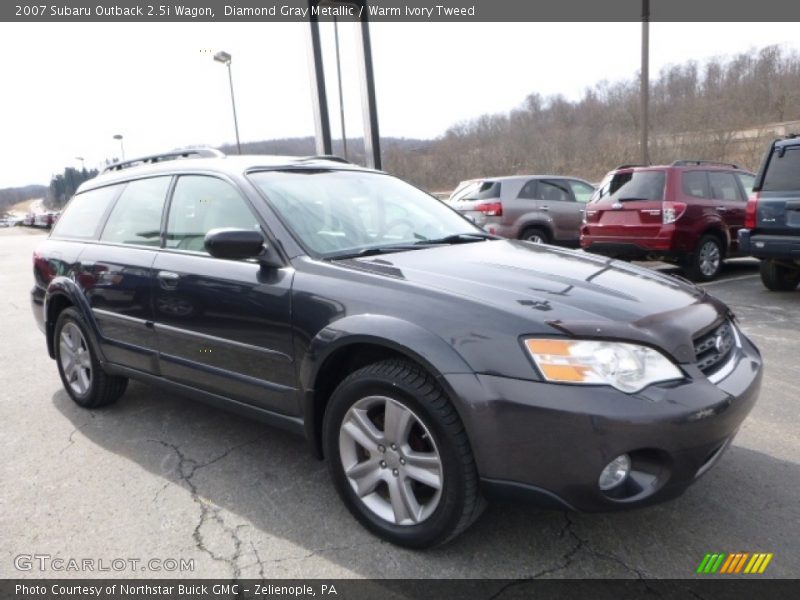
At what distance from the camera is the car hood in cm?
223

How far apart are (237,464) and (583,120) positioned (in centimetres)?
6044

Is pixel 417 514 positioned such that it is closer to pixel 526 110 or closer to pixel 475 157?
pixel 475 157

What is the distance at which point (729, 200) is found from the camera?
8.91 meters

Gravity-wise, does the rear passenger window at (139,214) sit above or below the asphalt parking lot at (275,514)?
above

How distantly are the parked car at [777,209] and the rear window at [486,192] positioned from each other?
15.8 feet

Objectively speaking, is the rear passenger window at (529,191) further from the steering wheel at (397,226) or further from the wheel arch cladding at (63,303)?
the wheel arch cladding at (63,303)

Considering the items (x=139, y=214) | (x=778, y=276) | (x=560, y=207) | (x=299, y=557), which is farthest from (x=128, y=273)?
(x=560, y=207)

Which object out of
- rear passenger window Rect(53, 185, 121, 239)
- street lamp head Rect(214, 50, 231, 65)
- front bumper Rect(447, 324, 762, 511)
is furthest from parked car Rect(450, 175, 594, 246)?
street lamp head Rect(214, 50, 231, 65)

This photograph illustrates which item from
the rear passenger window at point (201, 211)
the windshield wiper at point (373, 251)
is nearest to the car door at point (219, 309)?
the rear passenger window at point (201, 211)

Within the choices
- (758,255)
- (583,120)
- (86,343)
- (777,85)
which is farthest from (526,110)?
(86,343)

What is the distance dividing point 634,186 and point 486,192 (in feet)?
10.3

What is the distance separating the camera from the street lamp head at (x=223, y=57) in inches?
730

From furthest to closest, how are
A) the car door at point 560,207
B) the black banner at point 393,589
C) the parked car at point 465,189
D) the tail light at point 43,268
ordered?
1. the parked car at point 465,189
2. the car door at point 560,207
3. the tail light at point 43,268
4. the black banner at point 393,589

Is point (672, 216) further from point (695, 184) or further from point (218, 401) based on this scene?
point (218, 401)
